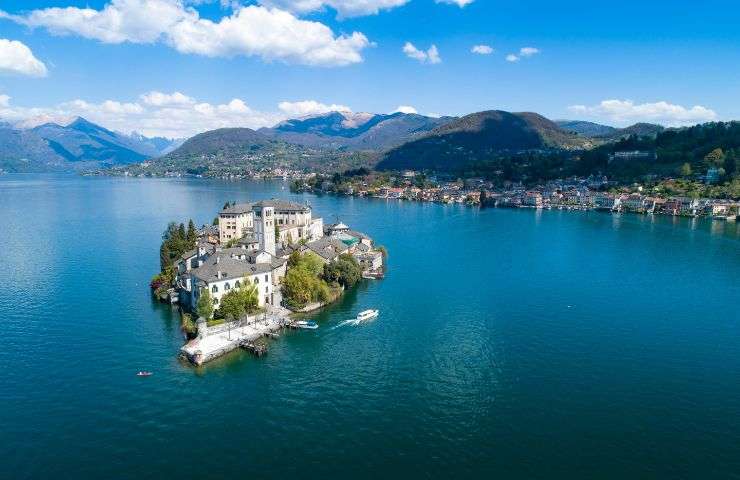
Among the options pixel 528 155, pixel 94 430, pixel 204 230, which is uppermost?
pixel 528 155

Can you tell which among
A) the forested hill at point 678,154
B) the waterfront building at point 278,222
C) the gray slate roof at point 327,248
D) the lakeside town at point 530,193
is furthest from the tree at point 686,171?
the gray slate roof at point 327,248

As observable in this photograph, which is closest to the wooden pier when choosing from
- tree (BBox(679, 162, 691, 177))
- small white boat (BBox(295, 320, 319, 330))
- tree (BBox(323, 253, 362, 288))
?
small white boat (BBox(295, 320, 319, 330))

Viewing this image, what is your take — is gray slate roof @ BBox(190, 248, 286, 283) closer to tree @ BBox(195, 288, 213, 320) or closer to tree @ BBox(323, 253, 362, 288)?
tree @ BBox(195, 288, 213, 320)

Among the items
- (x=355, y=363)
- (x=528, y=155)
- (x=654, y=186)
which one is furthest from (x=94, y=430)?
(x=528, y=155)

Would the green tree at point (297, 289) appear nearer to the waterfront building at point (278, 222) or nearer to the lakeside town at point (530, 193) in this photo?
the waterfront building at point (278, 222)

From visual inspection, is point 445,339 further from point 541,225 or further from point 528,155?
point 528,155

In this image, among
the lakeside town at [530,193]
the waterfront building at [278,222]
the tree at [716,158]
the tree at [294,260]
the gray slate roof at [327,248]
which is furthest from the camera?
the tree at [716,158]

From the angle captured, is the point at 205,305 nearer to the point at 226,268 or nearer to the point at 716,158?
the point at 226,268
